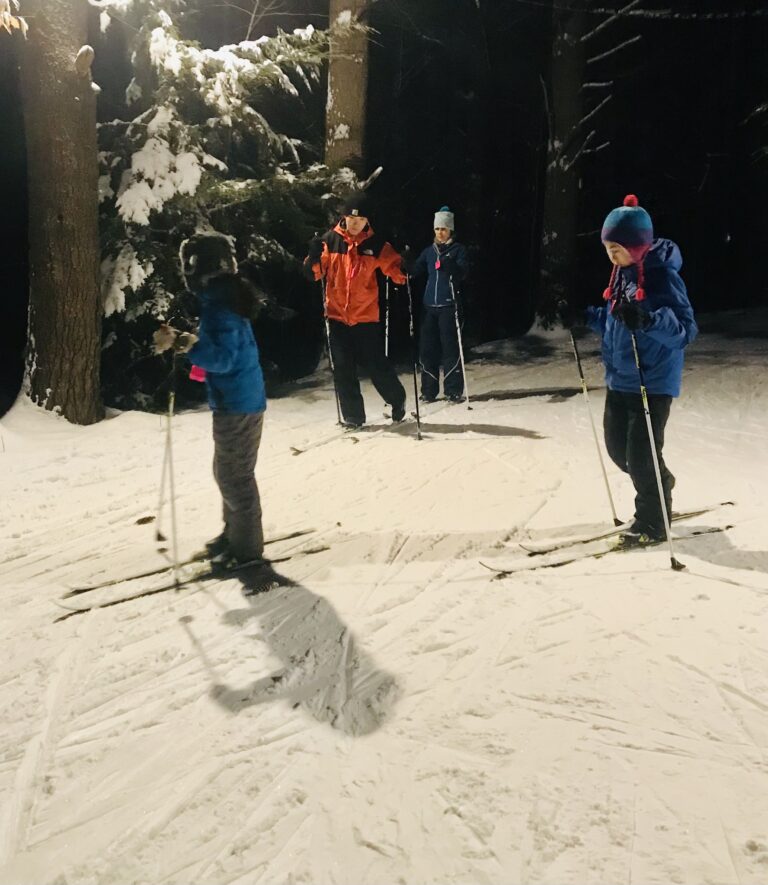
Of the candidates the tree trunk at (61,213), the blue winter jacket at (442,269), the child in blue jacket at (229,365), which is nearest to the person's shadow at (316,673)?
the child in blue jacket at (229,365)

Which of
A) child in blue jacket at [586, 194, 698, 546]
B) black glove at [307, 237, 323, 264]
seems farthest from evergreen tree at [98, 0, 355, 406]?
child in blue jacket at [586, 194, 698, 546]

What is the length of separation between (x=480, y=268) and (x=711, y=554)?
597 inches

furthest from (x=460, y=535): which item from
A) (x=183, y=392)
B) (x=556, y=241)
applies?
(x=556, y=241)

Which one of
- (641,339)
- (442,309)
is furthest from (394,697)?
(442,309)

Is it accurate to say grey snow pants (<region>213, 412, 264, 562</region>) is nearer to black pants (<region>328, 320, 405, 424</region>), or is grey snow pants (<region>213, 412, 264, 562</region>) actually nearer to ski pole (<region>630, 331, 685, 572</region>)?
ski pole (<region>630, 331, 685, 572</region>)

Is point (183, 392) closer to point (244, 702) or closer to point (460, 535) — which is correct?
point (460, 535)

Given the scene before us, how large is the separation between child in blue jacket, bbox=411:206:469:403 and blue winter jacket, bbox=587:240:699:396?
13.9 feet

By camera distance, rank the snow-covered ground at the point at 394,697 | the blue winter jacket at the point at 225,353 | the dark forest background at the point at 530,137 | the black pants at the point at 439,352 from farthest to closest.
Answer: the dark forest background at the point at 530,137 → the black pants at the point at 439,352 → the blue winter jacket at the point at 225,353 → the snow-covered ground at the point at 394,697

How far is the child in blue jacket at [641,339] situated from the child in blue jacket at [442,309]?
13.9 ft

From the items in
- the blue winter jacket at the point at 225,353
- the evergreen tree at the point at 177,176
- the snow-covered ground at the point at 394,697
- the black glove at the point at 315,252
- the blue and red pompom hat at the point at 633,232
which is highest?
the evergreen tree at the point at 177,176

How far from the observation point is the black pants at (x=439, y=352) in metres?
9.25

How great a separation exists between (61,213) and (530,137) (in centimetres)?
1486

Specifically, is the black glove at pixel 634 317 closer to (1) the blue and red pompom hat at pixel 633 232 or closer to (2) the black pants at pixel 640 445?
(1) the blue and red pompom hat at pixel 633 232

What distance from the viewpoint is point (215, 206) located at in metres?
9.21
